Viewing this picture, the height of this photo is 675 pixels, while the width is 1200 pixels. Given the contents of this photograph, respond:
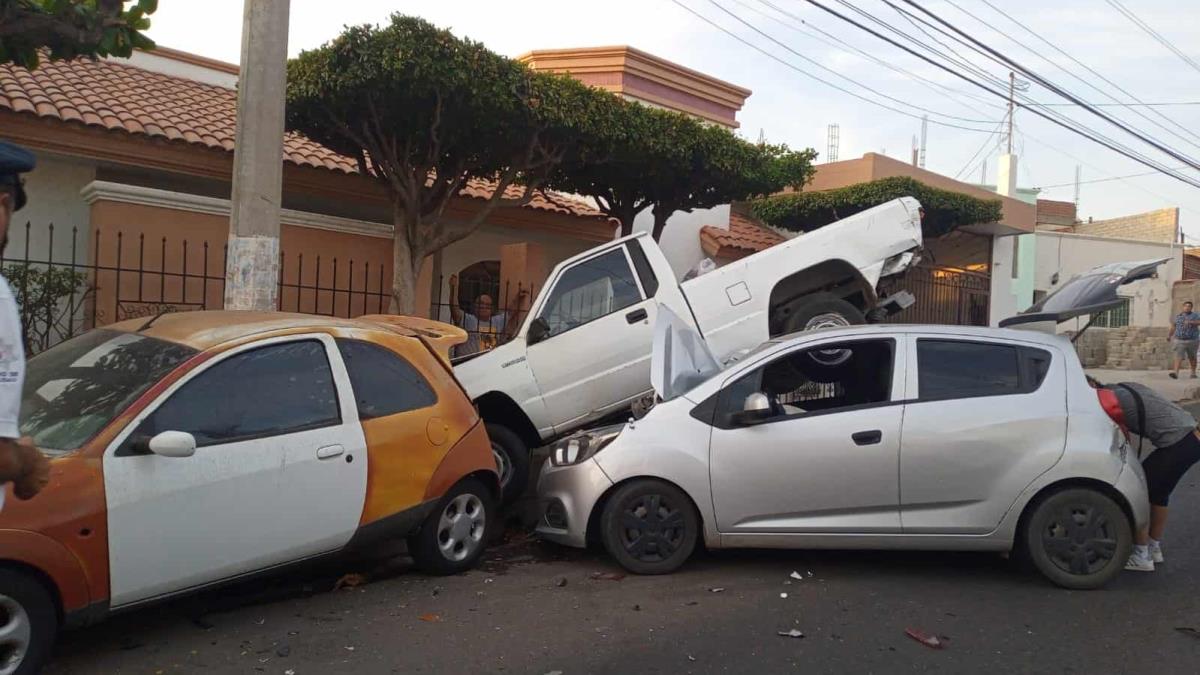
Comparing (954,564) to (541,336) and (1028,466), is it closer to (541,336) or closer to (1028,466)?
(1028,466)

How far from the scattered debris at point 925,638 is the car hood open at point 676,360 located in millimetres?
1939

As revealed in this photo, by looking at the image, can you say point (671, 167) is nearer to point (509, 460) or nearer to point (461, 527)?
point (509, 460)

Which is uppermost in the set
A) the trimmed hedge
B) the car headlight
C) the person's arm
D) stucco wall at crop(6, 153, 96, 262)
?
the trimmed hedge

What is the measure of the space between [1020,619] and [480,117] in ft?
21.0

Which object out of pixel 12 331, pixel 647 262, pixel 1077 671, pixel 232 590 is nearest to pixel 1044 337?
pixel 1077 671

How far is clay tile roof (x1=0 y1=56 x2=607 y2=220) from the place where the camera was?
31.4ft

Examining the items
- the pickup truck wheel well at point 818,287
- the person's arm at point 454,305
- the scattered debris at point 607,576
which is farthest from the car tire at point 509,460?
the person's arm at point 454,305

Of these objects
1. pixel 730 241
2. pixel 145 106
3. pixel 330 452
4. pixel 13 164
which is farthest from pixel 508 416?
pixel 730 241

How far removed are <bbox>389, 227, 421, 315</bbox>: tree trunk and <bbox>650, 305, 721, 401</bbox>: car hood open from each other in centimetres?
422

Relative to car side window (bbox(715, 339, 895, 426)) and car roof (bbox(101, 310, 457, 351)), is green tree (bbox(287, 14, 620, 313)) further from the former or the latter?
car side window (bbox(715, 339, 895, 426))

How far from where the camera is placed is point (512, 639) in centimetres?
455

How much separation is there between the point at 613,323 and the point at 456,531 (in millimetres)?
2330

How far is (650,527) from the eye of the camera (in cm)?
560

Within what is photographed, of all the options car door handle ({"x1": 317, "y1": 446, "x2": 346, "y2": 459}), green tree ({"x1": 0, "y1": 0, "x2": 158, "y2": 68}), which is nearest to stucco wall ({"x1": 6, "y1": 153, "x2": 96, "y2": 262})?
green tree ({"x1": 0, "y1": 0, "x2": 158, "y2": 68})
